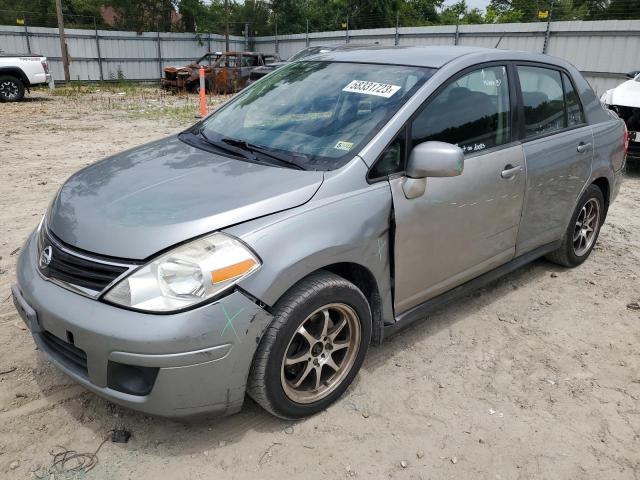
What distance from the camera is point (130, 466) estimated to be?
2387 millimetres

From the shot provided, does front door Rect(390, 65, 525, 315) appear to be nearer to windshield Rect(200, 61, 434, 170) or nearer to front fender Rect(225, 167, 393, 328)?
front fender Rect(225, 167, 393, 328)

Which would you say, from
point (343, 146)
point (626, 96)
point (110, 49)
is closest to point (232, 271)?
point (343, 146)

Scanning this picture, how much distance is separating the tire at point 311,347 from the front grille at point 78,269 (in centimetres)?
71

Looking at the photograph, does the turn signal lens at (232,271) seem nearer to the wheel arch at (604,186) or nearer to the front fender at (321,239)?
the front fender at (321,239)

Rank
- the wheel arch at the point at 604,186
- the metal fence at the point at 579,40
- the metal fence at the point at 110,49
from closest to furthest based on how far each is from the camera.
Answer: the wheel arch at the point at 604,186 → the metal fence at the point at 579,40 → the metal fence at the point at 110,49

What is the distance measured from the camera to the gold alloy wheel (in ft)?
8.55

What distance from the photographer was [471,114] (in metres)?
3.28

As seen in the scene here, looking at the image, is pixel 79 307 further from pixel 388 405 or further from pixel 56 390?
pixel 388 405

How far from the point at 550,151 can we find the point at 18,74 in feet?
51.1

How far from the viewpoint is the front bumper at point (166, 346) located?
7.04ft

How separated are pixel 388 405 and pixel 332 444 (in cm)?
43

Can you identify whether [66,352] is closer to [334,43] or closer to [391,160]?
[391,160]

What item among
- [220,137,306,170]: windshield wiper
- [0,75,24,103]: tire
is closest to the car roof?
[220,137,306,170]: windshield wiper

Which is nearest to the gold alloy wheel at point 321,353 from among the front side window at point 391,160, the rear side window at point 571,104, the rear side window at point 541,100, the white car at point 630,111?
the front side window at point 391,160
